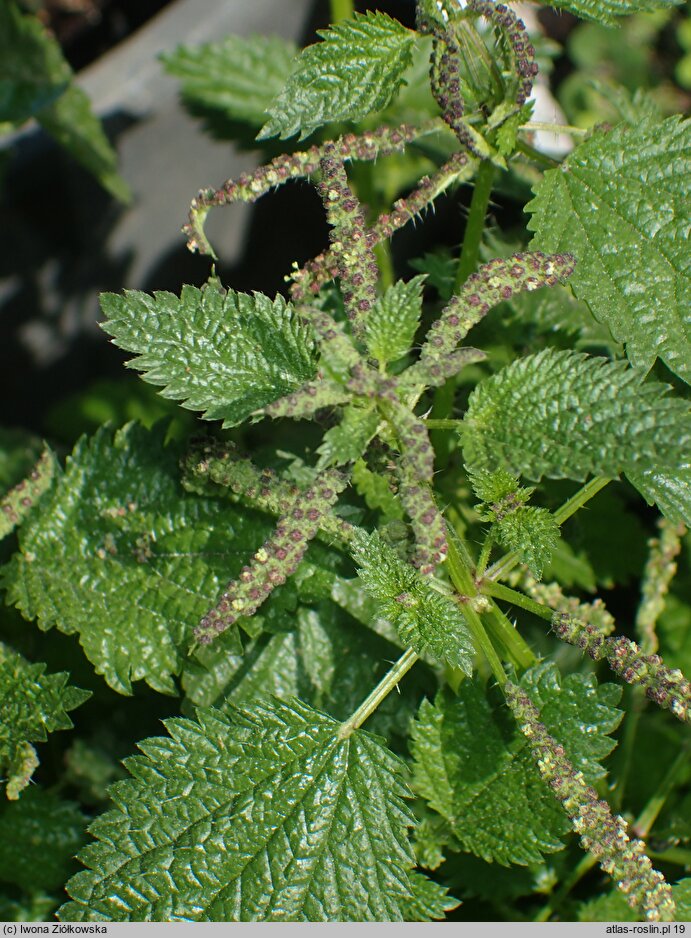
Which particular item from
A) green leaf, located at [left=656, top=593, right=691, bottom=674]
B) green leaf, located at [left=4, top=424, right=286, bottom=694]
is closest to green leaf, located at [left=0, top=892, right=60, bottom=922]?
green leaf, located at [left=4, top=424, right=286, bottom=694]

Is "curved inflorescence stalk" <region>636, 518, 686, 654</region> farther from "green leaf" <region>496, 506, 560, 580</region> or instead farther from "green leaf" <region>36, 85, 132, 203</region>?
"green leaf" <region>36, 85, 132, 203</region>

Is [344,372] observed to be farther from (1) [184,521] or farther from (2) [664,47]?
(2) [664,47]

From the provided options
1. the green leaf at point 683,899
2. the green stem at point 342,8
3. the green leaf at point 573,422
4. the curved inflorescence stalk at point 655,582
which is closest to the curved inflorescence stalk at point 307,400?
the green leaf at point 573,422

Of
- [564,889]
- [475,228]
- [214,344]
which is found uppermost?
[475,228]

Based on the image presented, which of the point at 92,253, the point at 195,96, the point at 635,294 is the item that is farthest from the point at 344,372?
the point at 92,253

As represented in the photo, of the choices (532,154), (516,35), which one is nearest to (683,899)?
(532,154)

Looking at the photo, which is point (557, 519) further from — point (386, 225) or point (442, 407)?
point (386, 225)
